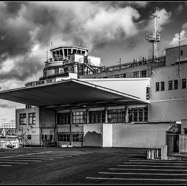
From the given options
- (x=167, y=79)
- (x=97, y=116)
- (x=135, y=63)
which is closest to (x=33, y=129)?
(x=97, y=116)

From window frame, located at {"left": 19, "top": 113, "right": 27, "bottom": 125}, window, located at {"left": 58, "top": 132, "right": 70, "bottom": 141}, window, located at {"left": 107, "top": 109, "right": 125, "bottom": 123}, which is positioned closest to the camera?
window, located at {"left": 107, "top": 109, "right": 125, "bottom": 123}

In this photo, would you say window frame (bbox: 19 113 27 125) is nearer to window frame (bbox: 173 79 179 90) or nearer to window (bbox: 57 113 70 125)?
window (bbox: 57 113 70 125)

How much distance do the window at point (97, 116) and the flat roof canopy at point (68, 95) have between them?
2.40 m

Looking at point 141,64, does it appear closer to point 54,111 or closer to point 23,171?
point 54,111

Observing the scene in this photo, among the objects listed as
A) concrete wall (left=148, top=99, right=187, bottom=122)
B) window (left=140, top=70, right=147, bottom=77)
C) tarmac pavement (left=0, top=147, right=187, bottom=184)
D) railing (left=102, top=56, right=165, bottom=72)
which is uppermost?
railing (left=102, top=56, right=165, bottom=72)

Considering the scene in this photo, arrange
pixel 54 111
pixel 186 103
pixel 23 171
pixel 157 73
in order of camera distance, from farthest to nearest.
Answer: pixel 54 111 < pixel 157 73 < pixel 186 103 < pixel 23 171

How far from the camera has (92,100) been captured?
53.8 metres

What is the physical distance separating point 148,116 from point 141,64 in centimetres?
1185

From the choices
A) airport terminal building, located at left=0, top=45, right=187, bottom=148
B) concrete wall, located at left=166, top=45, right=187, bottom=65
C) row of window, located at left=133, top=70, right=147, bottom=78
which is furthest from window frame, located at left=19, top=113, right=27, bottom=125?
concrete wall, located at left=166, top=45, right=187, bottom=65

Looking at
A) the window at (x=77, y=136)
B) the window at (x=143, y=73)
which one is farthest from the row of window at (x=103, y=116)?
the window at (x=143, y=73)

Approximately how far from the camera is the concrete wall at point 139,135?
46441 mm

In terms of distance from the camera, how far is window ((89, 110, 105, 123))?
5731cm

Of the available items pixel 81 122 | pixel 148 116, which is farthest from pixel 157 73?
pixel 81 122

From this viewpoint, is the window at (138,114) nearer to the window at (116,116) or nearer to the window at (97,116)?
the window at (116,116)
